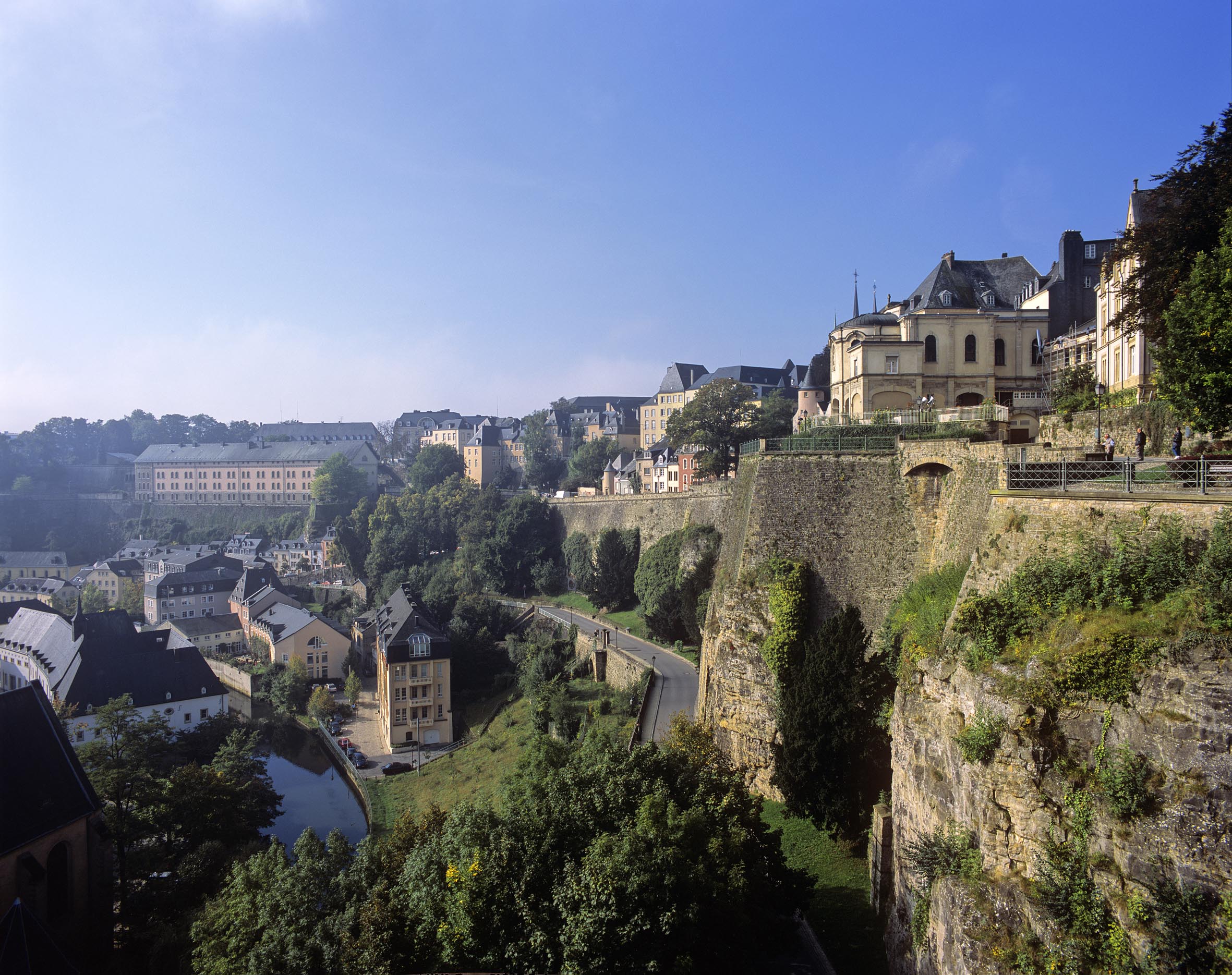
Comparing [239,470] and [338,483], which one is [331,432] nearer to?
[239,470]

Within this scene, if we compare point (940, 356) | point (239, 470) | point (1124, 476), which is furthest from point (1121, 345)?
point (239, 470)

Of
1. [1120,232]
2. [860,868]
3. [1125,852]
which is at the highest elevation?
[1120,232]

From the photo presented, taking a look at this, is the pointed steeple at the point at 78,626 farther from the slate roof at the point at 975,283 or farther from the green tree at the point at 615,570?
the slate roof at the point at 975,283

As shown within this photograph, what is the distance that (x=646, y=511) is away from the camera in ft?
155

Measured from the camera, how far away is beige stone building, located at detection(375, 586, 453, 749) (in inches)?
1575

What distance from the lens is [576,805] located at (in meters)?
13.4

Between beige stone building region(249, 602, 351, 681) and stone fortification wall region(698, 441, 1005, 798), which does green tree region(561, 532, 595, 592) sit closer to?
beige stone building region(249, 602, 351, 681)

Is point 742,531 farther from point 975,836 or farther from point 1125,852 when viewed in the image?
point 1125,852

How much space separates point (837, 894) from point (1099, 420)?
1267 cm

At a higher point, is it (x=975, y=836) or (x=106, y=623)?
(x=975, y=836)

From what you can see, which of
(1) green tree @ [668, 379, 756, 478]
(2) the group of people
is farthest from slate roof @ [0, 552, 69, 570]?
(2) the group of people

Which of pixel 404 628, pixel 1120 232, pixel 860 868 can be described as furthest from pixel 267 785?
pixel 1120 232

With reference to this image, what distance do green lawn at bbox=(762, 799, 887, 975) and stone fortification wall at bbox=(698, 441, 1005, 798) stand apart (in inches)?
77.9

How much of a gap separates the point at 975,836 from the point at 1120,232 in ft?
48.3
